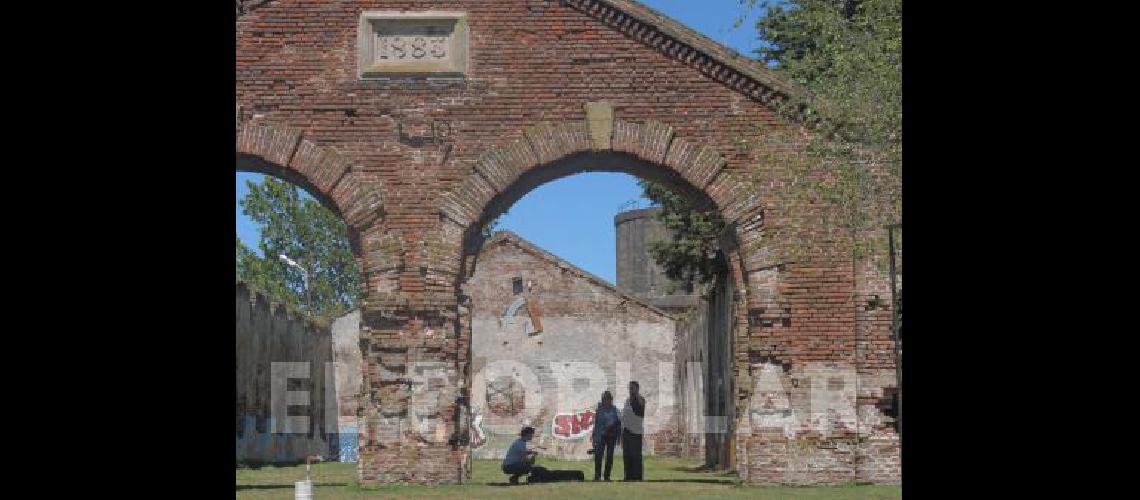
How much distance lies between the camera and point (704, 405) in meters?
28.9

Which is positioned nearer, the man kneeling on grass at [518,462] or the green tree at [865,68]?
the green tree at [865,68]

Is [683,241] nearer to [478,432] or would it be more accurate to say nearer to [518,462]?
[518,462]

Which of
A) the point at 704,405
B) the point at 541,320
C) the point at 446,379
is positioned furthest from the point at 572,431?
the point at 446,379

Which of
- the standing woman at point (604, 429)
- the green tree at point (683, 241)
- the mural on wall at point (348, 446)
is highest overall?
the green tree at point (683, 241)

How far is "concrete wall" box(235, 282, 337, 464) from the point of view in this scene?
82.8ft

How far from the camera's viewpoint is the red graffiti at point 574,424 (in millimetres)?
34875

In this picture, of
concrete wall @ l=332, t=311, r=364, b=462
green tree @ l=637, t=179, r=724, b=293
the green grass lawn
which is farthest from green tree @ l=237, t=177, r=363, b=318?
the green grass lawn

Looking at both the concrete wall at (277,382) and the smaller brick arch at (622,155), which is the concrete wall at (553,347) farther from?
the smaller brick arch at (622,155)

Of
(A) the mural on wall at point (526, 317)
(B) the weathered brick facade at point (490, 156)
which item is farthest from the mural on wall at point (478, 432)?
(B) the weathered brick facade at point (490, 156)

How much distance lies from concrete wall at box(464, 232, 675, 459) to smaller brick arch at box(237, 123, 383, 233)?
698 inches

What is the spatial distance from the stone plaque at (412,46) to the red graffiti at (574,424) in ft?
58.2

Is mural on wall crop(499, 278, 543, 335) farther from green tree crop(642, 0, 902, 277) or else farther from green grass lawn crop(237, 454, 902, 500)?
green tree crop(642, 0, 902, 277)
